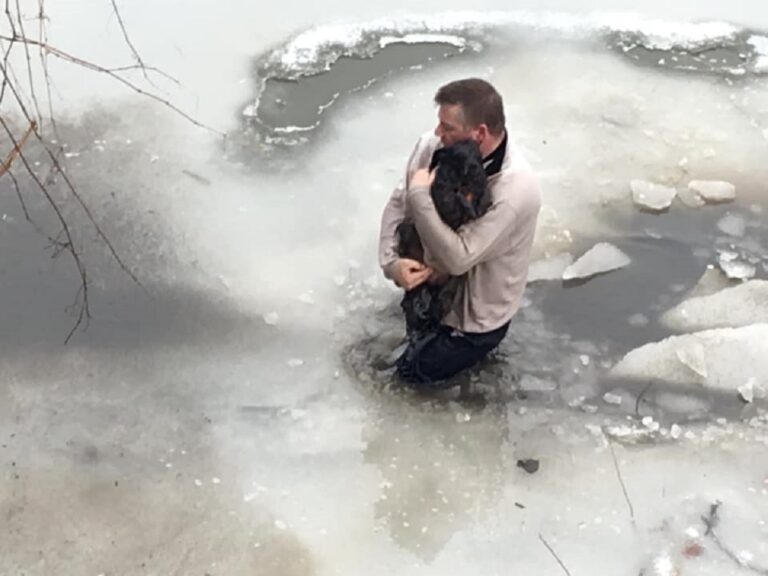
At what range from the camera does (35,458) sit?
3939 mm

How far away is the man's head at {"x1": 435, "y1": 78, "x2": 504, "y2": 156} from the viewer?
3488 millimetres

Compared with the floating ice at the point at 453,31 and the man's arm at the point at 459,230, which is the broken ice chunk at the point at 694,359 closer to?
the man's arm at the point at 459,230

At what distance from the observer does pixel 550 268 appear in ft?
15.8

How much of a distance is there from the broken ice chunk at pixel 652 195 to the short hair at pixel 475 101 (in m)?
1.86

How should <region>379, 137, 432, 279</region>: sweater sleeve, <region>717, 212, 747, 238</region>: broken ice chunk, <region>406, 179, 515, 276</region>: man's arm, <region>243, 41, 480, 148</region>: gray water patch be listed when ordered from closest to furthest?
<region>406, 179, 515, 276</region>: man's arm
<region>379, 137, 432, 279</region>: sweater sleeve
<region>717, 212, 747, 238</region>: broken ice chunk
<region>243, 41, 480, 148</region>: gray water patch

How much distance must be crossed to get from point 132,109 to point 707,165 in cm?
305

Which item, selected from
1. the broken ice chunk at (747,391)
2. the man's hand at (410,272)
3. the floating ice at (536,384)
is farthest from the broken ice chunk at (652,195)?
the man's hand at (410,272)

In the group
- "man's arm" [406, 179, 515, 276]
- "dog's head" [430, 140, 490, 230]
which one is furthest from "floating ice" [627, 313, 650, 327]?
"dog's head" [430, 140, 490, 230]

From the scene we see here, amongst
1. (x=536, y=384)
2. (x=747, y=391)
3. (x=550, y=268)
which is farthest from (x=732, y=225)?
(x=536, y=384)

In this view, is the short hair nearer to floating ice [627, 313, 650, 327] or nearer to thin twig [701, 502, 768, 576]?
floating ice [627, 313, 650, 327]

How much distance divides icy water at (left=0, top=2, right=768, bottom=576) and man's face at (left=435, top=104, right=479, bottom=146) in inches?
46.0

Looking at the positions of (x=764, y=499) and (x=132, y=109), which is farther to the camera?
(x=132, y=109)

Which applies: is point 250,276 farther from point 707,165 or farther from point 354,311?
point 707,165

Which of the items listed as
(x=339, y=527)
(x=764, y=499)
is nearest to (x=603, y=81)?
(x=764, y=499)
